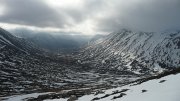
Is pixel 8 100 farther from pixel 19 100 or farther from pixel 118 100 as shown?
pixel 118 100


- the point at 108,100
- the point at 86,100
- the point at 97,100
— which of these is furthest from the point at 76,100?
the point at 108,100

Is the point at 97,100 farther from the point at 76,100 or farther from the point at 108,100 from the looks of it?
the point at 76,100

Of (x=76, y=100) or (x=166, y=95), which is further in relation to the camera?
(x=76, y=100)

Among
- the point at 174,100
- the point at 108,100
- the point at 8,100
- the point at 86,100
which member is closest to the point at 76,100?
the point at 86,100

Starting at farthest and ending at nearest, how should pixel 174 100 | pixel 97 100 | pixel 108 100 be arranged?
pixel 97 100 → pixel 108 100 → pixel 174 100

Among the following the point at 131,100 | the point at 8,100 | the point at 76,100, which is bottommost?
the point at 8,100

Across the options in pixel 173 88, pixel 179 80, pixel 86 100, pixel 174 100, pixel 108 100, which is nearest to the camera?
pixel 174 100

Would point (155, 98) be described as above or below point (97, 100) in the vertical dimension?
above

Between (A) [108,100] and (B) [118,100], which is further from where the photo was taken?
(A) [108,100]

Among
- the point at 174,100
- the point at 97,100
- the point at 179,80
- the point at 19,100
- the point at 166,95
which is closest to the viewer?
the point at 174,100
